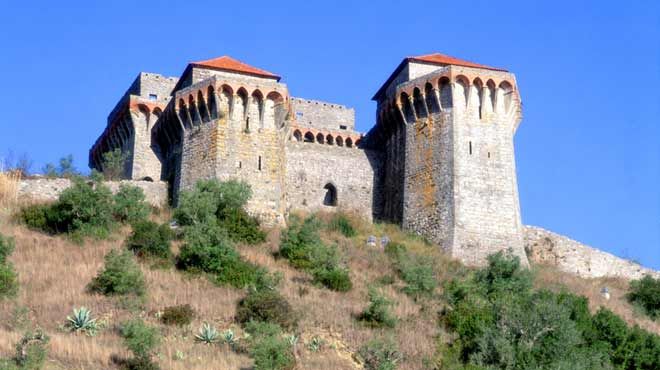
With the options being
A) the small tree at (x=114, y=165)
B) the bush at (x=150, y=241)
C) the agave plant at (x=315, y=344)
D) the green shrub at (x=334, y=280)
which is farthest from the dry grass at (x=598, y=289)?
the small tree at (x=114, y=165)

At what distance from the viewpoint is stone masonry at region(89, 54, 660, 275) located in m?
39.3

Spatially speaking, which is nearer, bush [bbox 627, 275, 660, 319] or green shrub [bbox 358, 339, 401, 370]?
green shrub [bbox 358, 339, 401, 370]

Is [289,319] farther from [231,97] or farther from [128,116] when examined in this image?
[128,116]

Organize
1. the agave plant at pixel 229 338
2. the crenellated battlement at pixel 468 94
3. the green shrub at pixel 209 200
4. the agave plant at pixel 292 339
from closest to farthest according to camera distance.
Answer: the agave plant at pixel 292 339
the agave plant at pixel 229 338
the green shrub at pixel 209 200
the crenellated battlement at pixel 468 94

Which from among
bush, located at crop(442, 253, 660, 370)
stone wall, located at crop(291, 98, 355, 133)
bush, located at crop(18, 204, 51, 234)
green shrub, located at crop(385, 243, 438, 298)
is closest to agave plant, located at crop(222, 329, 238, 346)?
bush, located at crop(442, 253, 660, 370)

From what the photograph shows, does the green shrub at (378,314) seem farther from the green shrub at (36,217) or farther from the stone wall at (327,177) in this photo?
the stone wall at (327,177)

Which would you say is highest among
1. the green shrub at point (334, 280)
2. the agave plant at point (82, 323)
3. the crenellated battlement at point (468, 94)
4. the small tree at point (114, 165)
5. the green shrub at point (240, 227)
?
the crenellated battlement at point (468, 94)

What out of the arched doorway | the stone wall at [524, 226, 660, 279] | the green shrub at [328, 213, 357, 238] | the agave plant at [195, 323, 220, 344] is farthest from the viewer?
the arched doorway

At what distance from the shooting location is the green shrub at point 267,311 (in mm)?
29078

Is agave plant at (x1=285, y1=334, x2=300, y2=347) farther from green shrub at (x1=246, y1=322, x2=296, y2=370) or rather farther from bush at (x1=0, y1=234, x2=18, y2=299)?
bush at (x1=0, y1=234, x2=18, y2=299)

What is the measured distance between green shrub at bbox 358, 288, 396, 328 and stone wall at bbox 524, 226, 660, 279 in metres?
13.0

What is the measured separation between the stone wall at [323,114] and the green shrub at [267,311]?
62.4ft

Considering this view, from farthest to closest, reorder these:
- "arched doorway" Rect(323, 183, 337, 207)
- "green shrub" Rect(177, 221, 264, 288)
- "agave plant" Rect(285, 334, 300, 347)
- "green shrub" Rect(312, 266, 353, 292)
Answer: "arched doorway" Rect(323, 183, 337, 207) → "green shrub" Rect(312, 266, 353, 292) → "green shrub" Rect(177, 221, 264, 288) → "agave plant" Rect(285, 334, 300, 347)

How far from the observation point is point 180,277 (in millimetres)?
32688
